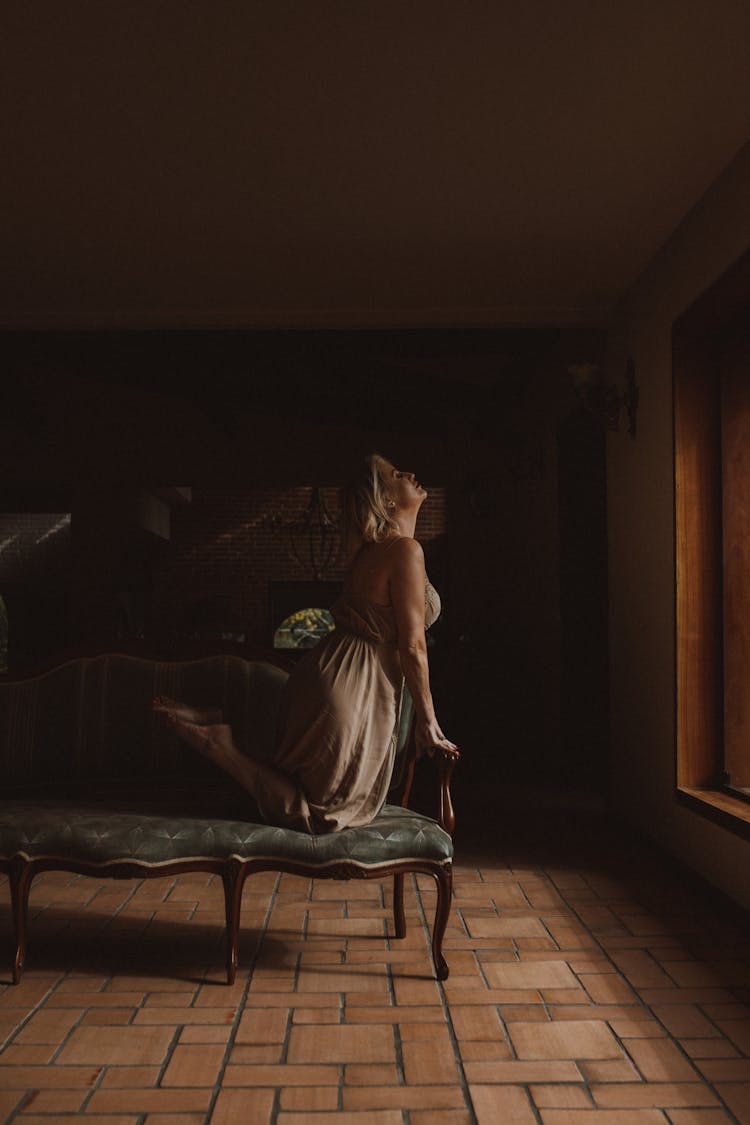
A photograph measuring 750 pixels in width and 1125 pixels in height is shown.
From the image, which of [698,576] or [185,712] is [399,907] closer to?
[185,712]

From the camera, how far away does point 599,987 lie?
2879 mm

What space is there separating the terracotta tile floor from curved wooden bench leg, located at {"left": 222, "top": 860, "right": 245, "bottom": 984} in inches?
2.9

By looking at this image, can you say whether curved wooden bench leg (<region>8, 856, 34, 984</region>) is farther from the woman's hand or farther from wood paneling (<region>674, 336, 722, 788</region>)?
wood paneling (<region>674, 336, 722, 788</region>)

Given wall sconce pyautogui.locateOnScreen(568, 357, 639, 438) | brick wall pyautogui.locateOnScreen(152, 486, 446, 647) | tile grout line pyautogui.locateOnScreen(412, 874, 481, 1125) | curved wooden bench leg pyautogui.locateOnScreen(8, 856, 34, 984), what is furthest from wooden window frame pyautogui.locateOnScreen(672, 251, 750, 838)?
brick wall pyautogui.locateOnScreen(152, 486, 446, 647)

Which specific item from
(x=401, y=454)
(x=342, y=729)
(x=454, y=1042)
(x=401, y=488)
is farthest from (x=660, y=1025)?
(x=401, y=454)

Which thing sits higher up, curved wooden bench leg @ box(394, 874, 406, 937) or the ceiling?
the ceiling

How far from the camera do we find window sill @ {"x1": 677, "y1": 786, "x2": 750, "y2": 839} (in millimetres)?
3555

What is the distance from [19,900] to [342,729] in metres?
1.03

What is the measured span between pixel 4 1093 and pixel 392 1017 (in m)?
0.95

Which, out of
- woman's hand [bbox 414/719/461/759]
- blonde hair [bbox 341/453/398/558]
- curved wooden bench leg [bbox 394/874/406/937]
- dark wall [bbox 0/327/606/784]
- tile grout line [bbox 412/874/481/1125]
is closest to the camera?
tile grout line [bbox 412/874/481/1125]

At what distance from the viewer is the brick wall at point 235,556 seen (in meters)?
12.5

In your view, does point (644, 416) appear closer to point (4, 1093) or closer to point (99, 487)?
point (4, 1093)

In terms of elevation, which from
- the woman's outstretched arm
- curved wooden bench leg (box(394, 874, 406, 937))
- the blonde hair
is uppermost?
the blonde hair

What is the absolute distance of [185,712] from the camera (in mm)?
3072
